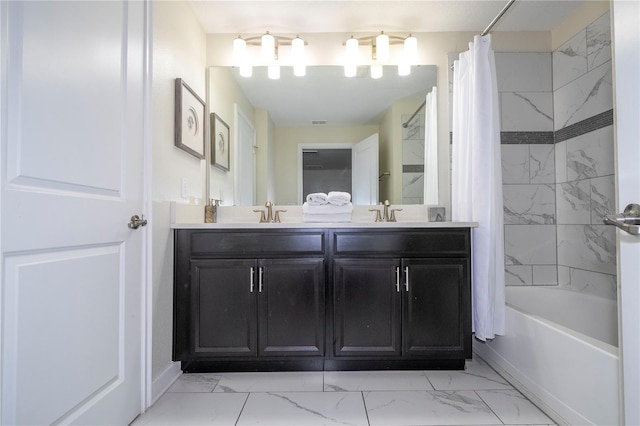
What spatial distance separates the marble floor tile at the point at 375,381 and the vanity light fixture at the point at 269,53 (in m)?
2.03

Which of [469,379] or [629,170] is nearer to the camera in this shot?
[629,170]

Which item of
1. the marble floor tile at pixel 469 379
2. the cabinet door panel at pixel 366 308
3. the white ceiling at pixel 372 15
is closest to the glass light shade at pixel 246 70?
the white ceiling at pixel 372 15

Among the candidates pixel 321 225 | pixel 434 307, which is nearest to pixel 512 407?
pixel 434 307

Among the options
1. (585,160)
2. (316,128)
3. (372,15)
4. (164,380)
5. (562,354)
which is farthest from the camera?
(316,128)

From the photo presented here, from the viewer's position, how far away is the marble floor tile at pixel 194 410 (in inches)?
54.6

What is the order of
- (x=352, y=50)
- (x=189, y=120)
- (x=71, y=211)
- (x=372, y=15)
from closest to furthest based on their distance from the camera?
1. (x=71, y=211)
2. (x=189, y=120)
3. (x=372, y=15)
4. (x=352, y=50)

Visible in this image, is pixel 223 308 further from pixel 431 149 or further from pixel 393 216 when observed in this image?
pixel 431 149

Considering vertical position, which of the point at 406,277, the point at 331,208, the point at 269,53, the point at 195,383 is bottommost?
the point at 195,383

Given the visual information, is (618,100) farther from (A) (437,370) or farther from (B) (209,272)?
(B) (209,272)

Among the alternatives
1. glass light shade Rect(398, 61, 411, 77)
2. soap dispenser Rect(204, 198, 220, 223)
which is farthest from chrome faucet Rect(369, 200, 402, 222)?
soap dispenser Rect(204, 198, 220, 223)

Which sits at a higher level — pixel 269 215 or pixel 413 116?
pixel 413 116

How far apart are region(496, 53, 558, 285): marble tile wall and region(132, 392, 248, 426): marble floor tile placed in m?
2.00

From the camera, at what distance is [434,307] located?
175cm

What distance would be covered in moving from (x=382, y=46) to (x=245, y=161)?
1282 mm
